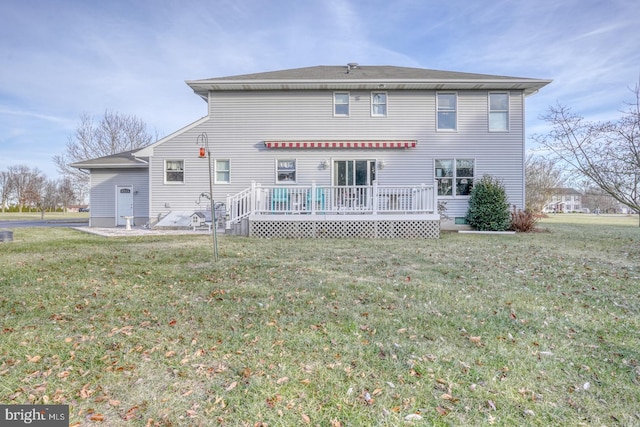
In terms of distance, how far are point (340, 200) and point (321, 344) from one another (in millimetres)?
7892

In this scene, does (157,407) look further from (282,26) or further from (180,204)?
(282,26)

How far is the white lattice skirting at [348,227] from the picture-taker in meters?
10.3

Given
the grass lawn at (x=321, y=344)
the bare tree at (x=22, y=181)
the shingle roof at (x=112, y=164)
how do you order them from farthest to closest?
the bare tree at (x=22, y=181) < the shingle roof at (x=112, y=164) < the grass lawn at (x=321, y=344)

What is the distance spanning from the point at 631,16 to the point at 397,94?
9865mm

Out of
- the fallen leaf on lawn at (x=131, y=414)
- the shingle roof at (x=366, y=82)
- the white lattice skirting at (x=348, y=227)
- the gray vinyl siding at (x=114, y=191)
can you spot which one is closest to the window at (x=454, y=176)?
the shingle roof at (x=366, y=82)

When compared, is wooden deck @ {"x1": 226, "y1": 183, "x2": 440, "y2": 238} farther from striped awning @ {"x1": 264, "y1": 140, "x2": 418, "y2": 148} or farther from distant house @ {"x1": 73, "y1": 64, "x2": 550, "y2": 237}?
striped awning @ {"x1": 264, "y1": 140, "x2": 418, "y2": 148}

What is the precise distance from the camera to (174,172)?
1338 centimetres

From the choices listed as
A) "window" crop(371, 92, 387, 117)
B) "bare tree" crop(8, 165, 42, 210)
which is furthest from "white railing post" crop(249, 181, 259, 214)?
"bare tree" crop(8, 165, 42, 210)

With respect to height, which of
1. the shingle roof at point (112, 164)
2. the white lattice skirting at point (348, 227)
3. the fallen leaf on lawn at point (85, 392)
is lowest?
the fallen leaf on lawn at point (85, 392)

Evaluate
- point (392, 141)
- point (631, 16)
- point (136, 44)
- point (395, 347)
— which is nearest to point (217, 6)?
point (136, 44)

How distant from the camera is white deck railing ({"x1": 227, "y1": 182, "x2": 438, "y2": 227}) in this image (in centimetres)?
1034

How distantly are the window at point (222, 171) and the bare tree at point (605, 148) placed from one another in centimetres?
1155

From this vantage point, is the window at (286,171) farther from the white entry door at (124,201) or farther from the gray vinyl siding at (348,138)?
the white entry door at (124,201)

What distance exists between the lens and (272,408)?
6.38ft
